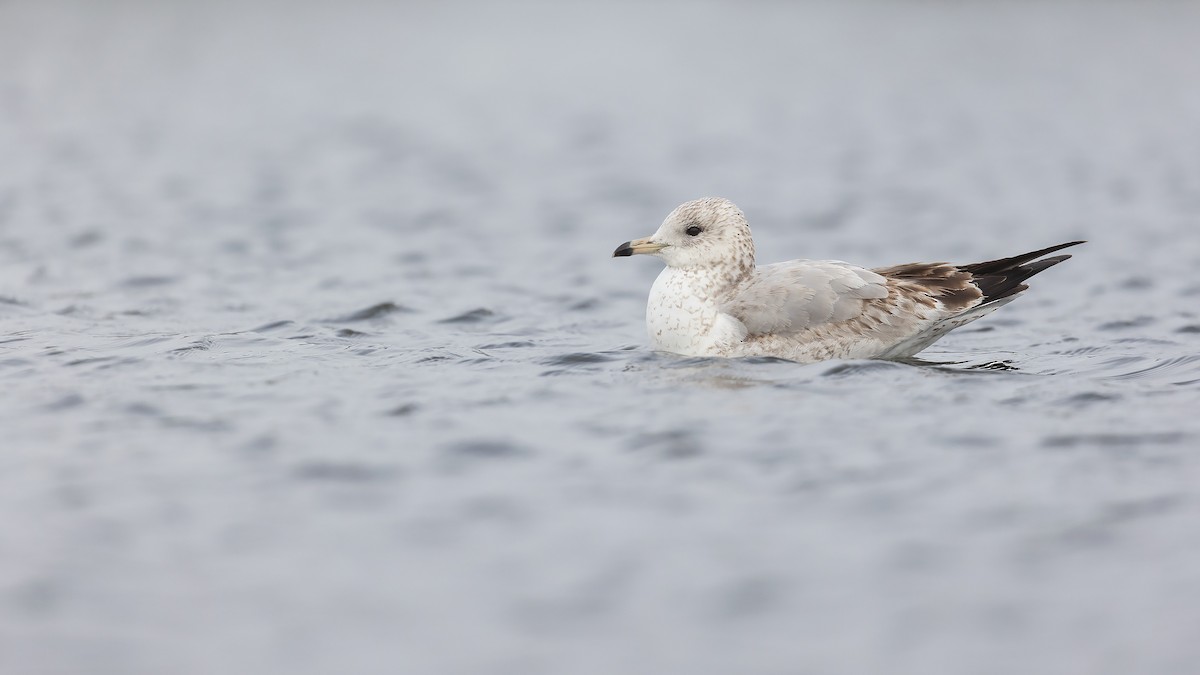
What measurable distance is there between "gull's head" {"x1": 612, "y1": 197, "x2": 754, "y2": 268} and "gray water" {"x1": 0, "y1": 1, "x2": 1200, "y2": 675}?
0.79 m

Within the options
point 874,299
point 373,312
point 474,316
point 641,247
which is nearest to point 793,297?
point 874,299

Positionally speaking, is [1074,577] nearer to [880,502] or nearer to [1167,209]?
[880,502]

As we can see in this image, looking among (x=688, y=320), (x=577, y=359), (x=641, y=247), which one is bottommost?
(x=577, y=359)

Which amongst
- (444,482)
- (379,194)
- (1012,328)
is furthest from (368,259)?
(444,482)

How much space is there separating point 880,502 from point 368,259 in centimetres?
914

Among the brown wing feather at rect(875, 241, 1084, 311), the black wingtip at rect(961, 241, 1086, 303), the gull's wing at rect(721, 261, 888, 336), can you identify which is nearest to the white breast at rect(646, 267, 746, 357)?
the gull's wing at rect(721, 261, 888, 336)

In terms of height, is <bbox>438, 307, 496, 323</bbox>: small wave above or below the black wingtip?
above

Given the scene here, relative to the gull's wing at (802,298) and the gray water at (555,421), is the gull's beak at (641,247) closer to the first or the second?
the gull's wing at (802,298)

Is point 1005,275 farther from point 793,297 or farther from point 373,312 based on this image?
point 373,312

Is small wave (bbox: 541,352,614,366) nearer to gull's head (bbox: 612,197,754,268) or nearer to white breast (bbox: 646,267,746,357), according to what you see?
white breast (bbox: 646,267,746,357)

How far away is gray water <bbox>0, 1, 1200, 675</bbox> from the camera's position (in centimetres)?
531

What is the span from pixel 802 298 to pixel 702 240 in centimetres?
89

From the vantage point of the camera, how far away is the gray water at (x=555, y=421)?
5.31 meters

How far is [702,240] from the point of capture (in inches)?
392
